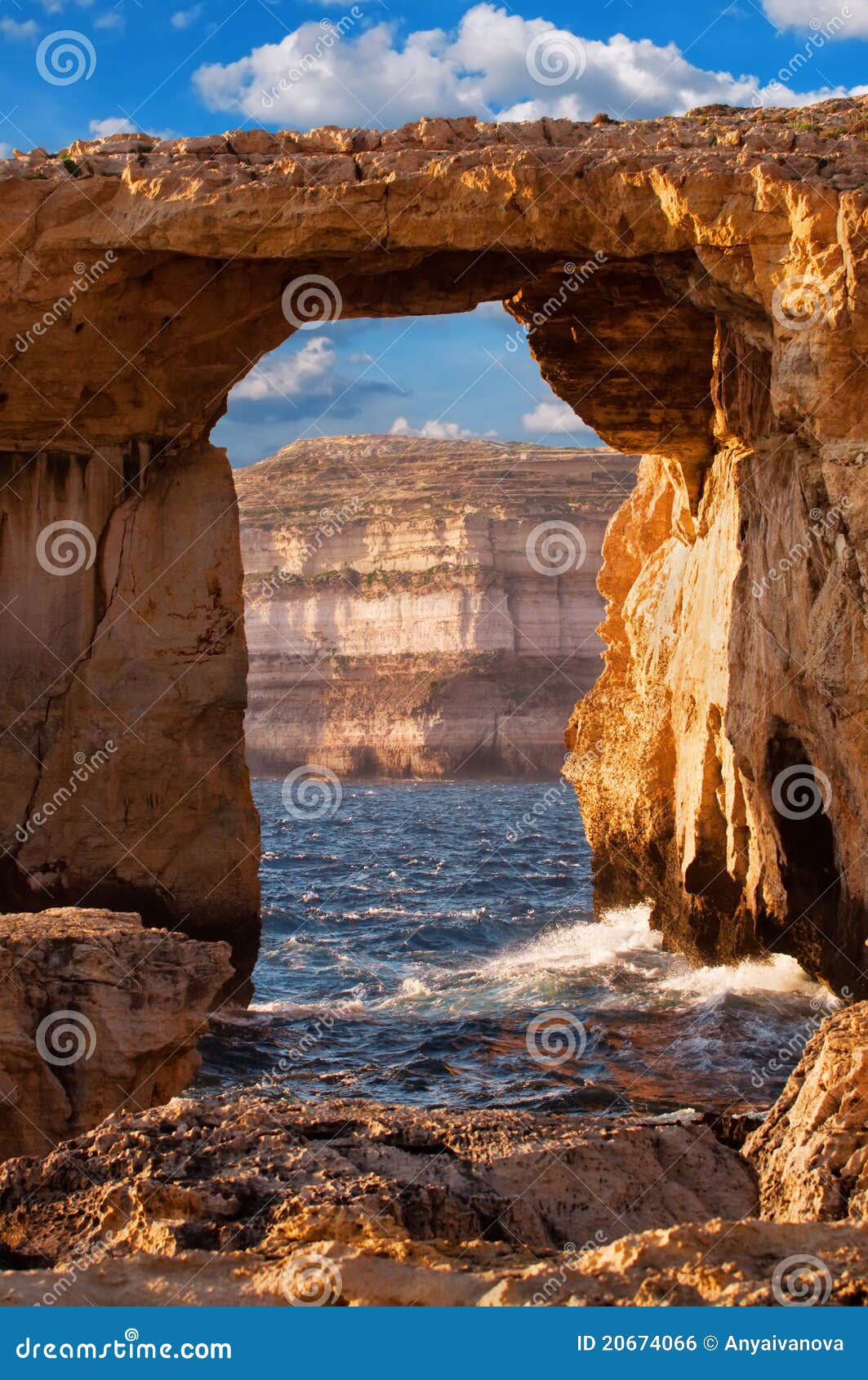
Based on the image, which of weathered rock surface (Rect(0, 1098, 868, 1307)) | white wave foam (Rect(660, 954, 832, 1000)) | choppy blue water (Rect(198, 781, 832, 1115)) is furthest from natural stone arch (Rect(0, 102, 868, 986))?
weathered rock surface (Rect(0, 1098, 868, 1307))

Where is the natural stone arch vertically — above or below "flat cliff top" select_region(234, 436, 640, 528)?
Result: below

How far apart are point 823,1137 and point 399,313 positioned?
11.3 meters

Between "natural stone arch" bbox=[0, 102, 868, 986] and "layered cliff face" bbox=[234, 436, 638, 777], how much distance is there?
48.1m

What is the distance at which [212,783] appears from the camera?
640 inches

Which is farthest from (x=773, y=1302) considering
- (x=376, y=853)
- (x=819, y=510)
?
(x=376, y=853)

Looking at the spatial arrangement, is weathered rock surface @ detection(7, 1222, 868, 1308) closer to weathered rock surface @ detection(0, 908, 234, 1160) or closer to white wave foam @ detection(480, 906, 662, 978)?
weathered rock surface @ detection(0, 908, 234, 1160)

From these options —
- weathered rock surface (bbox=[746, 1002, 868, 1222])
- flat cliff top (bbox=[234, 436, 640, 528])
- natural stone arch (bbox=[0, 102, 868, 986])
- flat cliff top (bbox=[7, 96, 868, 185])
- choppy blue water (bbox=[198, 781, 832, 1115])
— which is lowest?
choppy blue water (bbox=[198, 781, 832, 1115])

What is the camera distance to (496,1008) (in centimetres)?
1673

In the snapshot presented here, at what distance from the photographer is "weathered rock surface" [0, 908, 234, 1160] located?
8.64 meters

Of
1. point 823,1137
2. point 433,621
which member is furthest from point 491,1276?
point 433,621

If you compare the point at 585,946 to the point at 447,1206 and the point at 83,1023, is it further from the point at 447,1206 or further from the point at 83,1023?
the point at 447,1206

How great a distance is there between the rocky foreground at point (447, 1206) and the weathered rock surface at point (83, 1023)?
56.3 inches

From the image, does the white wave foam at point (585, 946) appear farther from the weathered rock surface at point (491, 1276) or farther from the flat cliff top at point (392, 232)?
the weathered rock surface at point (491, 1276)

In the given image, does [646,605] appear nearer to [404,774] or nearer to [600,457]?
[404,774]
